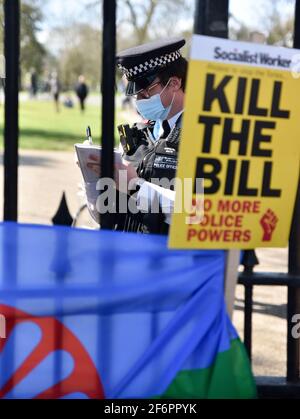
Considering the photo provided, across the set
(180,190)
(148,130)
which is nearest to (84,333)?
(180,190)

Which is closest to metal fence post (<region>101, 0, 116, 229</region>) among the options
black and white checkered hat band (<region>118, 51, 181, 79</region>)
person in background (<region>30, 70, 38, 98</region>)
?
black and white checkered hat band (<region>118, 51, 181, 79</region>)

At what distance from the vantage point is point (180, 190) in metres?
2.07

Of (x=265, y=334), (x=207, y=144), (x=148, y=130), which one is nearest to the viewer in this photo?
(x=207, y=144)

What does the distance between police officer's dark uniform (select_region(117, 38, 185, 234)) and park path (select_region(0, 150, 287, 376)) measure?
5.12ft

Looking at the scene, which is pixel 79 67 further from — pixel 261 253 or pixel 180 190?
pixel 180 190

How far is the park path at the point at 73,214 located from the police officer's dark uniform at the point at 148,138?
1559mm

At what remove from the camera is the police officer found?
9.01 ft

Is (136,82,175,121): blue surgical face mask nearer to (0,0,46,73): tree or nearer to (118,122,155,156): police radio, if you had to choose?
(118,122,155,156): police radio

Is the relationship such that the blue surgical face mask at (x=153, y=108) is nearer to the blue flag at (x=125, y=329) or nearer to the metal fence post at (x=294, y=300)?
the metal fence post at (x=294, y=300)

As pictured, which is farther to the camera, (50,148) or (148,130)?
(50,148)

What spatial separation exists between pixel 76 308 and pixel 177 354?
1.04 ft

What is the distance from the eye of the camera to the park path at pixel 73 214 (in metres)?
4.35

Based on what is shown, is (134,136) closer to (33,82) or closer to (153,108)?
(153,108)
